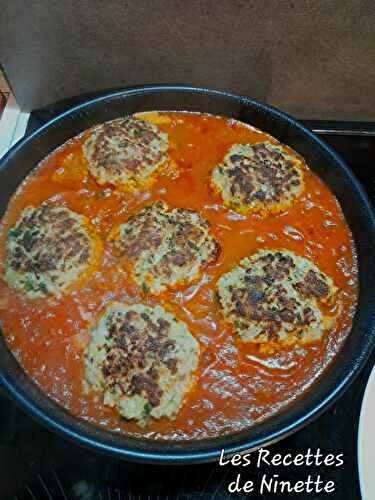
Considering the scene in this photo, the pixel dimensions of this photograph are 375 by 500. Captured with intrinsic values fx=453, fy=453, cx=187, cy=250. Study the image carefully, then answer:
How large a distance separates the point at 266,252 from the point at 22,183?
1180 millimetres

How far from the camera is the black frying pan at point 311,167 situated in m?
1.54

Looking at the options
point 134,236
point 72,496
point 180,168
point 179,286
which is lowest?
point 72,496

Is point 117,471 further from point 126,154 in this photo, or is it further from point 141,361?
point 126,154

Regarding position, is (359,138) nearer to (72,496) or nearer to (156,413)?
(156,413)

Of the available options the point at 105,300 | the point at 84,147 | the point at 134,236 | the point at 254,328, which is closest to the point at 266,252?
the point at 254,328

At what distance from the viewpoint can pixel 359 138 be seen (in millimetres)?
2547

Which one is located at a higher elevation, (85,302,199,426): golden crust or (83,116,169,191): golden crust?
(83,116,169,191): golden crust

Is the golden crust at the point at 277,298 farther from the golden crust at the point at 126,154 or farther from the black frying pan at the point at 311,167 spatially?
the golden crust at the point at 126,154

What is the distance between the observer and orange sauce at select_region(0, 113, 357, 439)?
1.71 metres

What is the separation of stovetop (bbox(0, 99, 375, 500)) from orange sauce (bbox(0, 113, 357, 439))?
0.73ft

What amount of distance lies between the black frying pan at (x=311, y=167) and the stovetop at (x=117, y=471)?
0.76 feet

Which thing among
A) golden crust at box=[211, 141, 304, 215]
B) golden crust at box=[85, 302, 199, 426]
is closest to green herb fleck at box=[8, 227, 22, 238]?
Answer: golden crust at box=[85, 302, 199, 426]

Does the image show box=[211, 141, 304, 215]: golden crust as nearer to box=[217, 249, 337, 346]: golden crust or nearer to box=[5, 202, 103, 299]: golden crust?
box=[217, 249, 337, 346]: golden crust

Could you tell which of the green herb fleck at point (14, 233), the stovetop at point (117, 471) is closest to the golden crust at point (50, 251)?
the green herb fleck at point (14, 233)
